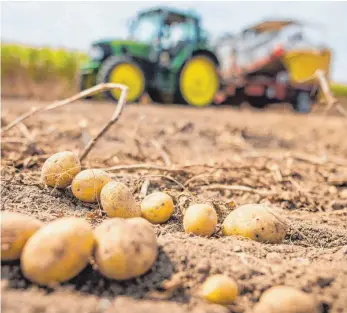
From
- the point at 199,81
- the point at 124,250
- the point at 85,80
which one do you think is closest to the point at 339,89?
the point at 199,81

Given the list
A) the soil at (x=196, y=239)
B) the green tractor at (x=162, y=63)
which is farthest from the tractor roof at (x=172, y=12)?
the soil at (x=196, y=239)

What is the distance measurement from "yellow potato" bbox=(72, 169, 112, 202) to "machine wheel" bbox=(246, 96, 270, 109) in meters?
12.4

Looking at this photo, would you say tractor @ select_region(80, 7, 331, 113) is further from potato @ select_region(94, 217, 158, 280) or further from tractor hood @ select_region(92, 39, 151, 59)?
potato @ select_region(94, 217, 158, 280)

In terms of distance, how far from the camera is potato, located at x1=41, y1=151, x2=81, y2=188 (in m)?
2.51

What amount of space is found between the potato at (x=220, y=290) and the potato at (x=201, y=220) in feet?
1.82

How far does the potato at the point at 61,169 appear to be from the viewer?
2.51m

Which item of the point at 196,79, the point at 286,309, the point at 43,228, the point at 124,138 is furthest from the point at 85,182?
the point at 196,79

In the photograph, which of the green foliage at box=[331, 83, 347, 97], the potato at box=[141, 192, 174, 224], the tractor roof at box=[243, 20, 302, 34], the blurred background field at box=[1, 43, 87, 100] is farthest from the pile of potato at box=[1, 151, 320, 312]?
the green foliage at box=[331, 83, 347, 97]

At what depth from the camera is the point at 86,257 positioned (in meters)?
1.62

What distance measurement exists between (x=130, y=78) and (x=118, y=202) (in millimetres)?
8634

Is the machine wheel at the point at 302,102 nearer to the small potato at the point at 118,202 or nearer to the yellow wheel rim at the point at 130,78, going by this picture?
the yellow wheel rim at the point at 130,78

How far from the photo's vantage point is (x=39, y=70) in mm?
19234

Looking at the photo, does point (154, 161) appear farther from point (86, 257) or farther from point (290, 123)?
point (290, 123)

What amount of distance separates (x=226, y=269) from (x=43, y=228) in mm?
708
